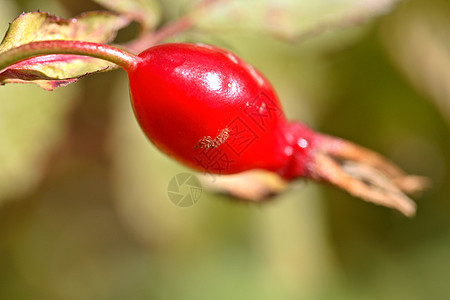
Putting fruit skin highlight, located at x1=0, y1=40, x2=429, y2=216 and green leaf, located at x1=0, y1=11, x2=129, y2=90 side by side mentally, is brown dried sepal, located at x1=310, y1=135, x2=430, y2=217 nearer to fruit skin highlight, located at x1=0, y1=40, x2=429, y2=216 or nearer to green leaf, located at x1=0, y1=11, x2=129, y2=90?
fruit skin highlight, located at x1=0, y1=40, x2=429, y2=216

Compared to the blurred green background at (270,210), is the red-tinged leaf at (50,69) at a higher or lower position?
lower

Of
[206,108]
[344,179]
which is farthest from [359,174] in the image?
[206,108]

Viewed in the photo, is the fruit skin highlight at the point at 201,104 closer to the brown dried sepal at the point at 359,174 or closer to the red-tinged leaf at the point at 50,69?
the red-tinged leaf at the point at 50,69

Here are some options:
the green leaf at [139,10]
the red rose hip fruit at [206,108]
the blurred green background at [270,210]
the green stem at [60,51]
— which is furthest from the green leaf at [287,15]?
the blurred green background at [270,210]

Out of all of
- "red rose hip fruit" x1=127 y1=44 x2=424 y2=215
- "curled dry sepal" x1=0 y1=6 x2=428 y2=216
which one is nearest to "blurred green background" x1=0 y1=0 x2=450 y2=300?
"curled dry sepal" x1=0 y1=6 x2=428 y2=216

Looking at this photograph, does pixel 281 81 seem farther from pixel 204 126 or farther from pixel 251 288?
pixel 204 126
